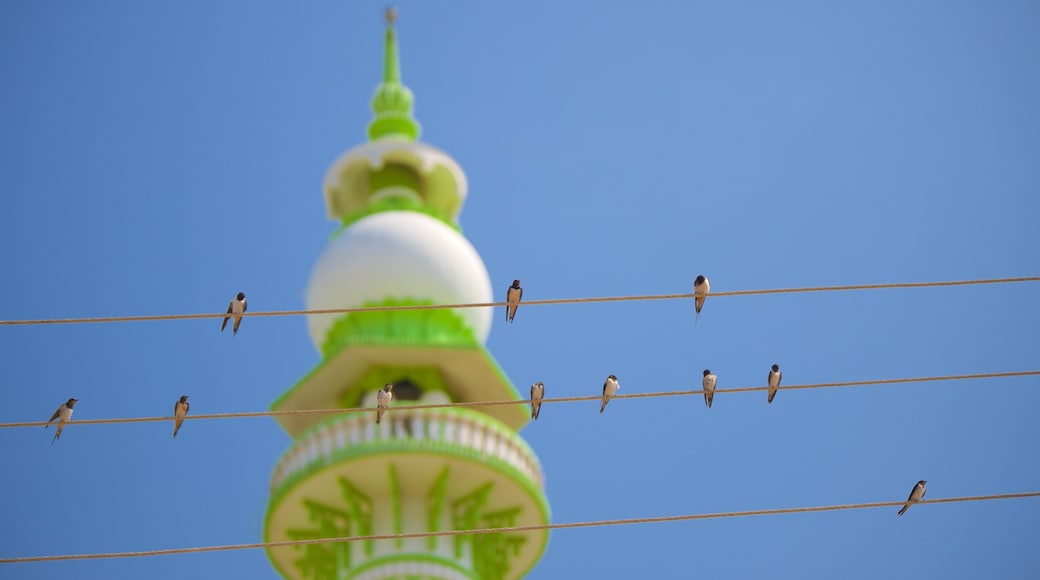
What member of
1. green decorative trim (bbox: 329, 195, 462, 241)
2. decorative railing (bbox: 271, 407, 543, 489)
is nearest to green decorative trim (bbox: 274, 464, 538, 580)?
decorative railing (bbox: 271, 407, 543, 489)

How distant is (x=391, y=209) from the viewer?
3369 cm

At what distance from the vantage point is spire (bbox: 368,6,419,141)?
38.0 m

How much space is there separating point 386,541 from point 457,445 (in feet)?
7.84

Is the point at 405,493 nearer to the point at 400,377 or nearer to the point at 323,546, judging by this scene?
the point at 323,546

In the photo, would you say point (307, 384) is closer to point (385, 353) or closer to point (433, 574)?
point (385, 353)

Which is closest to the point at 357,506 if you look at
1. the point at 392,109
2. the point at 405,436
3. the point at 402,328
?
the point at 405,436

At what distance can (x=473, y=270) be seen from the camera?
32.5 m

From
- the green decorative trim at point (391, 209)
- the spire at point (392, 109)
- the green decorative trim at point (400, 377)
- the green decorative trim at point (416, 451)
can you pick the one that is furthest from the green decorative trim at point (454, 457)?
the spire at point (392, 109)

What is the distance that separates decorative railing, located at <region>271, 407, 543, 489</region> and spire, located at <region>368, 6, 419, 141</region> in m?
9.90

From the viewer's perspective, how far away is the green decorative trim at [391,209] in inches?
1328

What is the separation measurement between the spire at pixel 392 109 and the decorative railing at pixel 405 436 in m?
9.90

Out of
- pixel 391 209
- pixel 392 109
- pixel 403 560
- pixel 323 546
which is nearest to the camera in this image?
pixel 403 560

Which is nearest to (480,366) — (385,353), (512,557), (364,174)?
(385,353)

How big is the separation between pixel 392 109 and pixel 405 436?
11714mm
